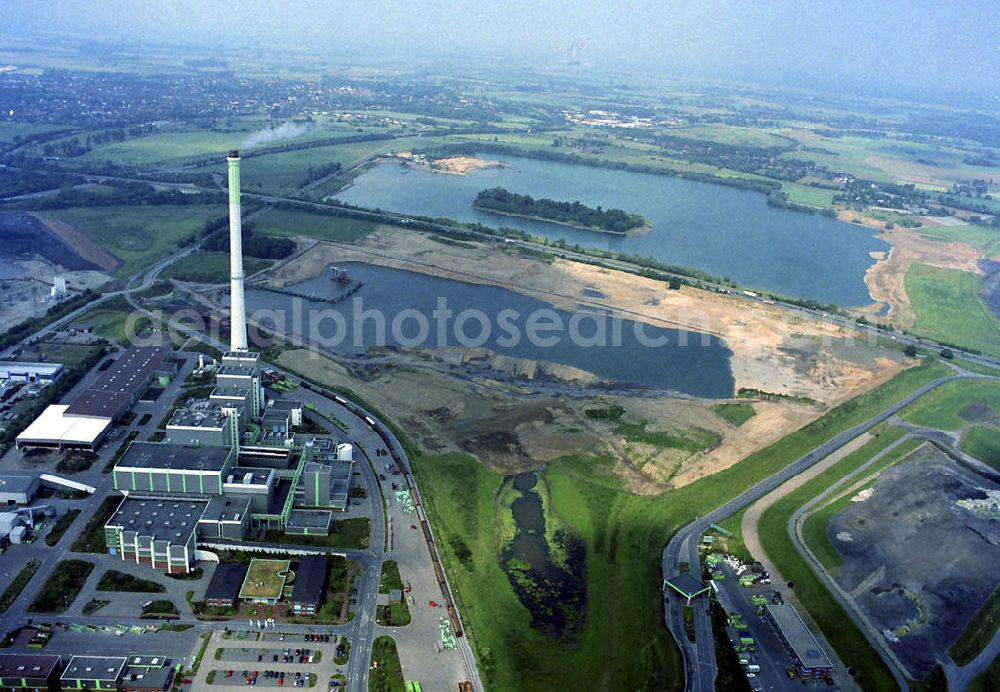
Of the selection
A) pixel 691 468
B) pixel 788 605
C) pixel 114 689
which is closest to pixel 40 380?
pixel 114 689

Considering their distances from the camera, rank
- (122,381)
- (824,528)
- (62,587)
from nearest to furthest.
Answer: (62,587) → (824,528) → (122,381)

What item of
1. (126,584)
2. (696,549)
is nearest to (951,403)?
(696,549)

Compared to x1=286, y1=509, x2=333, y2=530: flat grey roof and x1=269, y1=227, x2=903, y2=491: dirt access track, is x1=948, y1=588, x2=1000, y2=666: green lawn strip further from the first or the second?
x1=286, y1=509, x2=333, y2=530: flat grey roof

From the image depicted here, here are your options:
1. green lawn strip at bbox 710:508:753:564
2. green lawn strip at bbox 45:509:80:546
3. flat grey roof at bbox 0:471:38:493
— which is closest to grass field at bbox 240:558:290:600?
green lawn strip at bbox 45:509:80:546

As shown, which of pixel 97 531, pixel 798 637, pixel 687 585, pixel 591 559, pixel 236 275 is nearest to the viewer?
pixel 798 637

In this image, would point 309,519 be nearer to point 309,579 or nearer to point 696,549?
point 309,579

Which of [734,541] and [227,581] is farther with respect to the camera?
[734,541]
